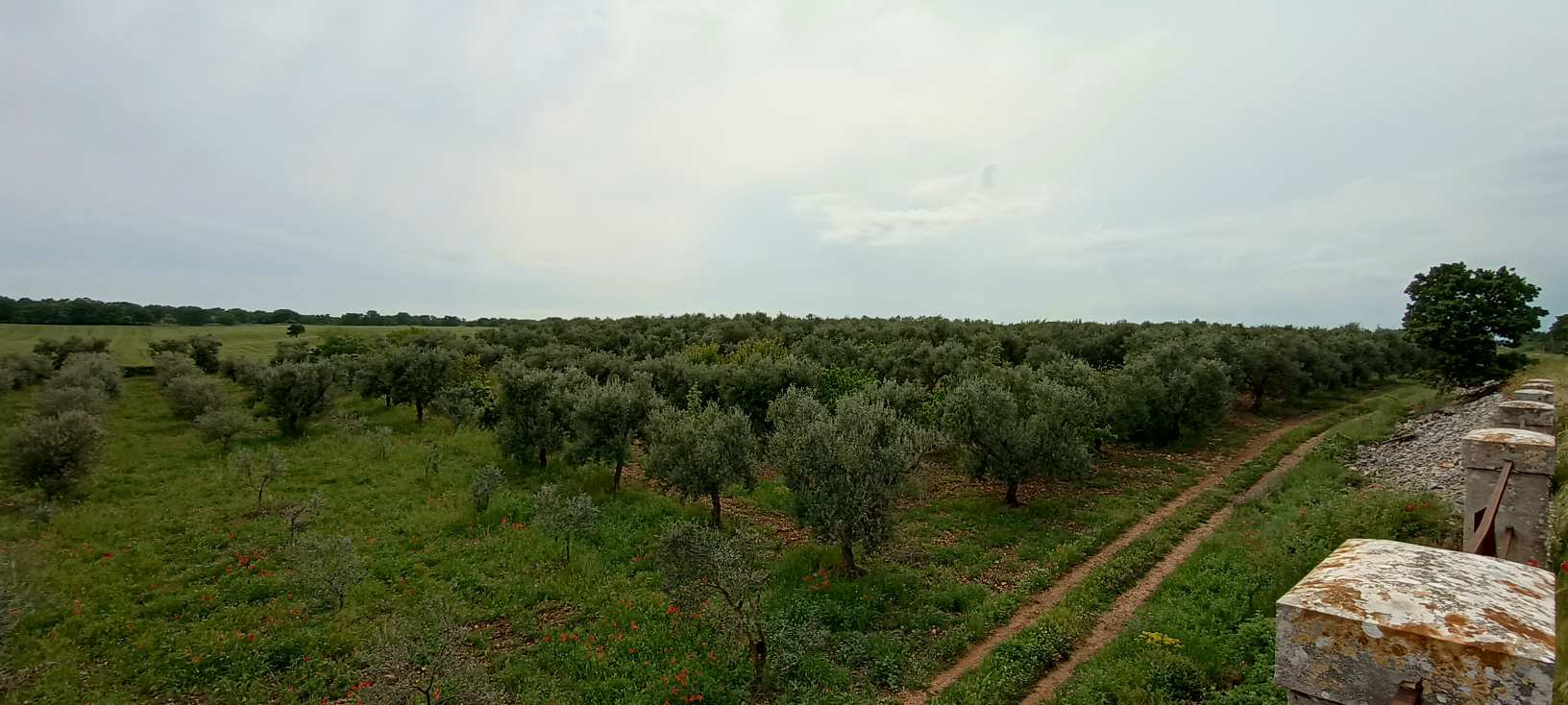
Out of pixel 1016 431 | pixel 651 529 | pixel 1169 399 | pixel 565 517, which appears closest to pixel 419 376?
pixel 651 529

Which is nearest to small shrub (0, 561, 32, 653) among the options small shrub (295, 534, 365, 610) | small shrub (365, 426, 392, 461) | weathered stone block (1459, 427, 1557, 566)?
small shrub (295, 534, 365, 610)

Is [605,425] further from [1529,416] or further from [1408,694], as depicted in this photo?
[1408,694]

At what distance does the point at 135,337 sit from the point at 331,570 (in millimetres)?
84264

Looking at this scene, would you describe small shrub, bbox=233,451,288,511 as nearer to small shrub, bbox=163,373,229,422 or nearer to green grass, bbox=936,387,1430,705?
small shrub, bbox=163,373,229,422

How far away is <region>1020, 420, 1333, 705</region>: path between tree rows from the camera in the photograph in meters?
12.7

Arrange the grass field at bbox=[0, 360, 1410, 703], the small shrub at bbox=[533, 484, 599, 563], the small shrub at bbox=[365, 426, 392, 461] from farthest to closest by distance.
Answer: the small shrub at bbox=[365, 426, 392, 461]
the small shrub at bbox=[533, 484, 599, 563]
the grass field at bbox=[0, 360, 1410, 703]

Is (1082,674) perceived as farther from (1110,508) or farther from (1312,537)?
(1110,508)

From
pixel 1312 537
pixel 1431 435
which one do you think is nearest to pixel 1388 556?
pixel 1312 537

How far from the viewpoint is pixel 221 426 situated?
3466 centimetres

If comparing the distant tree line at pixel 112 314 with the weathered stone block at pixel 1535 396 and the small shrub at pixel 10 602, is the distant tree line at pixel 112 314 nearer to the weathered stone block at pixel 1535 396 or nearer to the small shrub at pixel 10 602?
the small shrub at pixel 10 602

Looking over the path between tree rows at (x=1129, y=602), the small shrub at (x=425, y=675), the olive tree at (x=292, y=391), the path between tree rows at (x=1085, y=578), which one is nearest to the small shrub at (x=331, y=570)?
the small shrub at (x=425, y=675)

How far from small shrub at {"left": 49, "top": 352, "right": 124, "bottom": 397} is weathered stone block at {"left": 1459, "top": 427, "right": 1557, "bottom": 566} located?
65.7m

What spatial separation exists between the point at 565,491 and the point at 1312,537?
25.1 meters

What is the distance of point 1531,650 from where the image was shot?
72.8 inches
